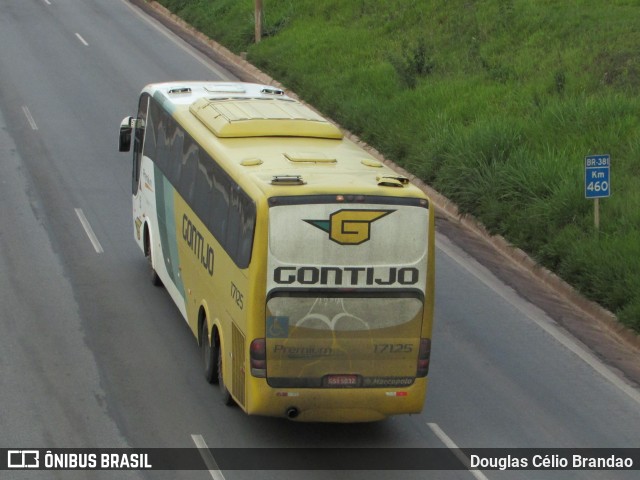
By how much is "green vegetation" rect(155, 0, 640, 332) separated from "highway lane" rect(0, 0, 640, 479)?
1.50 m

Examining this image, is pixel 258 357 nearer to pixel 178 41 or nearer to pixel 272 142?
pixel 272 142

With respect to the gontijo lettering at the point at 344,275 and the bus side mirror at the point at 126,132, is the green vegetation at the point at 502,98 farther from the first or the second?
the bus side mirror at the point at 126,132

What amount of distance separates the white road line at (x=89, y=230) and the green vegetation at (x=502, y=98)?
6981 millimetres

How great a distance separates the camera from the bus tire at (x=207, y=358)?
15320 mm

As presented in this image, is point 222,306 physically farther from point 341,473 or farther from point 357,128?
point 357,128

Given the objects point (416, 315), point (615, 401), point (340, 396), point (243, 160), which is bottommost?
point (615, 401)

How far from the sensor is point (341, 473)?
13273 mm

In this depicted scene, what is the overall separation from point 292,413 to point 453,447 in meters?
2.04

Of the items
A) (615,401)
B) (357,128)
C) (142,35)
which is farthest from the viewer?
(142,35)

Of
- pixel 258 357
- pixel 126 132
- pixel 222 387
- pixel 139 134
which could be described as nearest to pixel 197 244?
pixel 222 387

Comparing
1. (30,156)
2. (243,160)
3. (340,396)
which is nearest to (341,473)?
(340,396)

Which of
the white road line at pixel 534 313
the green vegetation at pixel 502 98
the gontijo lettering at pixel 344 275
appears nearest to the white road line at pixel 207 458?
the gontijo lettering at pixel 344 275

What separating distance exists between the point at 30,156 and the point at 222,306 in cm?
1271

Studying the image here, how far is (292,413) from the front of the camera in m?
13.4
